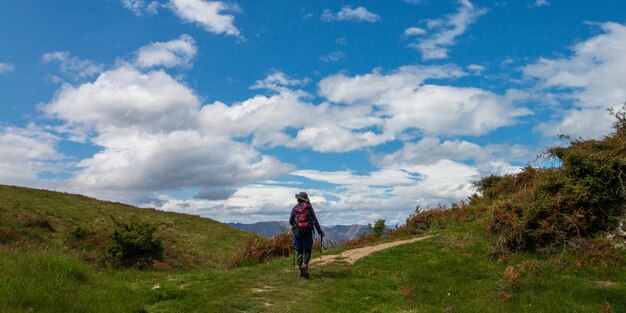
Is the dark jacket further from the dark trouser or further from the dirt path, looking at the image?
the dirt path

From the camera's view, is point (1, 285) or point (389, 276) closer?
point (1, 285)

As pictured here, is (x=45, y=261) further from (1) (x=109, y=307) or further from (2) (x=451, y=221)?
(2) (x=451, y=221)

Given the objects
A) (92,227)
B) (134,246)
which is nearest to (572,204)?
(134,246)

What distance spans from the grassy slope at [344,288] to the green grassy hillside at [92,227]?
834 centimetres

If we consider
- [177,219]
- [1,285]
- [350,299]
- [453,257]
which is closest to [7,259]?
[1,285]

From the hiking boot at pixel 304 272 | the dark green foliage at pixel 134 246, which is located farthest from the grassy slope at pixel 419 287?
the dark green foliage at pixel 134 246

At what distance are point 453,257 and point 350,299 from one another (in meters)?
6.13

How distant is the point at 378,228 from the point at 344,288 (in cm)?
1459

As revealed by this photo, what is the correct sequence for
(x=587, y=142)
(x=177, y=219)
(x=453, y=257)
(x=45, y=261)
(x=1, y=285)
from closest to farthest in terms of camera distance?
(x=1, y=285) → (x=45, y=261) → (x=453, y=257) → (x=587, y=142) → (x=177, y=219)

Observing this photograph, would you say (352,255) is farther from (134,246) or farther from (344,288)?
(134,246)

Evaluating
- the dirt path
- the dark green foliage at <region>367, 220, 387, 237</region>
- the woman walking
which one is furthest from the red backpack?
the dark green foliage at <region>367, 220, 387, 237</region>

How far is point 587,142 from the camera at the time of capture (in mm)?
20266

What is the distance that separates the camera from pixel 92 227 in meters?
31.0

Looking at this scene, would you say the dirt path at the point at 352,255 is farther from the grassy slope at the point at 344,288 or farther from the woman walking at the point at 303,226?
the woman walking at the point at 303,226
